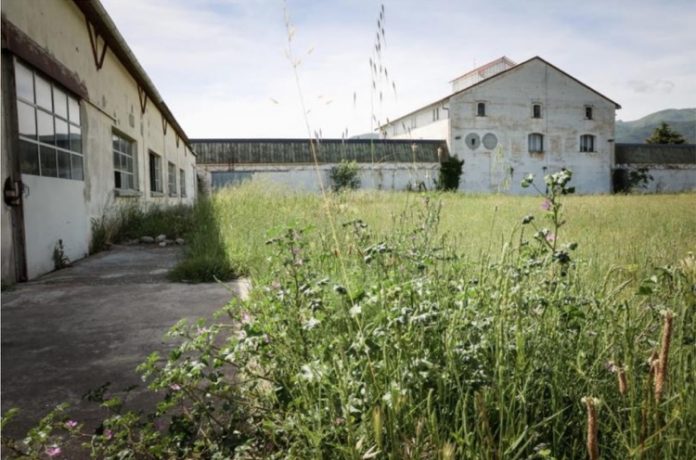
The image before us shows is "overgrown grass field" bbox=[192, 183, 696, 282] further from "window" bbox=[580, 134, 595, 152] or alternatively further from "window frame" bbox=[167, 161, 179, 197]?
"window" bbox=[580, 134, 595, 152]

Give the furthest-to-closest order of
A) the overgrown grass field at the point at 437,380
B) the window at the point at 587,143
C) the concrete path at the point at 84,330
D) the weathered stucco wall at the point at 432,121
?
the window at the point at 587,143
the weathered stucco wall at the point at 432,121
the concrete path at the point at 84,330
the overgrown grass field at the point at 437,380

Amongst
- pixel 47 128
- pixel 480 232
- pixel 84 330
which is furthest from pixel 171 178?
pixel 84 330

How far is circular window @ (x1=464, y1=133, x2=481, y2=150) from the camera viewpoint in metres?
27.6

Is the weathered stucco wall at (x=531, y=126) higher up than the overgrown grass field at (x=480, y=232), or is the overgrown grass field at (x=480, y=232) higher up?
the weathered stucco wall at (x=531, y=126)

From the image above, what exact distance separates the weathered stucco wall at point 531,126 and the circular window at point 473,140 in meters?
0.06

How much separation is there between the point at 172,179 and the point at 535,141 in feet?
75.4

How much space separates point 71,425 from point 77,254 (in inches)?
189

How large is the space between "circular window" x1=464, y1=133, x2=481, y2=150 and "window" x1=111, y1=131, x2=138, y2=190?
71.9 feet

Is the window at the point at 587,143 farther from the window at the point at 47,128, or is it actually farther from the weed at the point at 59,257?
the weed at the point at 59,257

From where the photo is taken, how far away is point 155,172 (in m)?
12.1

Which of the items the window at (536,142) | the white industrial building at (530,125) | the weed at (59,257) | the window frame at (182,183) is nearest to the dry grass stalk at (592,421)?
the weed at (59,257)

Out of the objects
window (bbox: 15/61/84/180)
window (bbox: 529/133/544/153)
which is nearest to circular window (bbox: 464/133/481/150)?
window (bbox: 529/133/544/153)

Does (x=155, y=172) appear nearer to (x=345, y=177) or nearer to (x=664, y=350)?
(x=664, y=350)

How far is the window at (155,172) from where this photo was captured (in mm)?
11663
